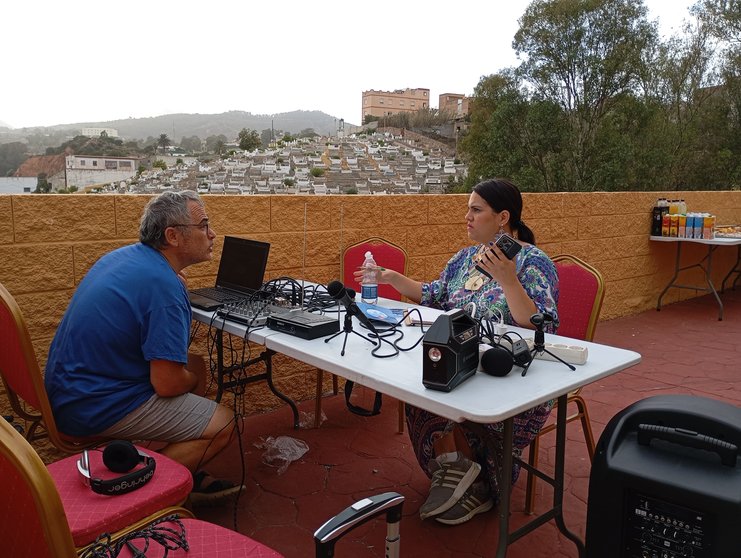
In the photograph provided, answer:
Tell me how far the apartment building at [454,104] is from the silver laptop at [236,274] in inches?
938

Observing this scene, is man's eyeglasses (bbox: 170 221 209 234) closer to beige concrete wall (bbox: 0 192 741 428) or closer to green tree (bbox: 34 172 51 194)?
beige concrete wall (bbox: 0 192 741 428)

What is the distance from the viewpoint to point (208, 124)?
632cm

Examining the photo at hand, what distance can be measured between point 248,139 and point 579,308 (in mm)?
4743

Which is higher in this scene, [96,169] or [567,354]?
[96,169]

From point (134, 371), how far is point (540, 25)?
25.8 meters

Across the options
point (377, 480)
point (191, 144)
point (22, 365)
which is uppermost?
point (191, 144)

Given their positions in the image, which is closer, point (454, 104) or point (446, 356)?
point (446, 356)

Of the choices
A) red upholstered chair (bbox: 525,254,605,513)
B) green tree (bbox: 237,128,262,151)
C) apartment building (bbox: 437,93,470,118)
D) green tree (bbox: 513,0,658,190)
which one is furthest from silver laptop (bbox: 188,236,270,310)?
apartment building (bbox: 437,93,470,118)

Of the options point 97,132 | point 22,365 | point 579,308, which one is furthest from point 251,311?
point 97,132

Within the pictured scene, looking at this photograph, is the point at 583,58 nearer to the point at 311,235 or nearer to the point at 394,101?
the point at 394,101

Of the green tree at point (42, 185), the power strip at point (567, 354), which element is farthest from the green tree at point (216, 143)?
the power strip at point (567, 354)

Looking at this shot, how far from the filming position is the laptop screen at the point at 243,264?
2910 mm

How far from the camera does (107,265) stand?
2.33 metres

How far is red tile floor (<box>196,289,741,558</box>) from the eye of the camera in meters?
2.51
